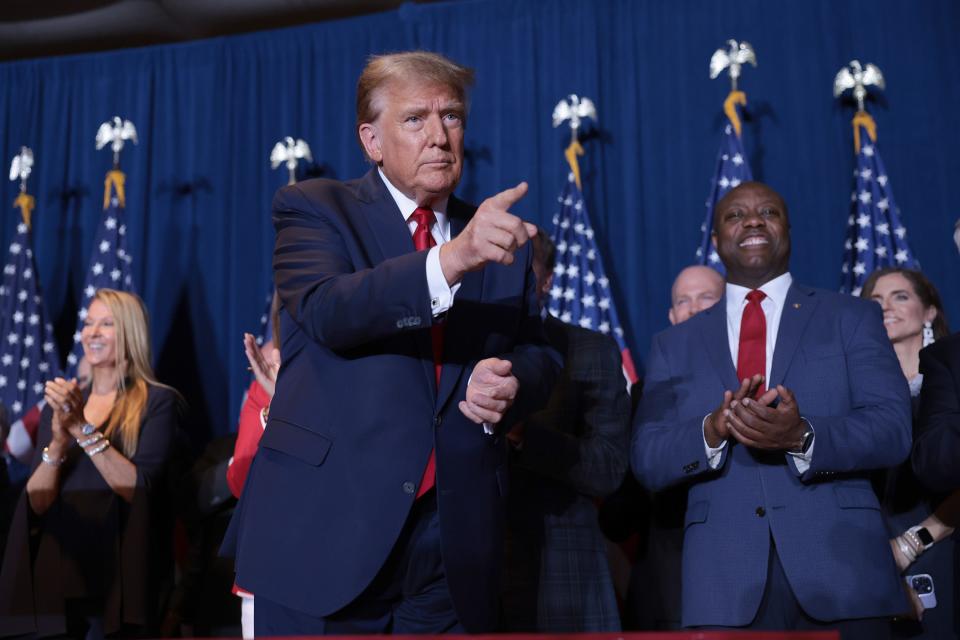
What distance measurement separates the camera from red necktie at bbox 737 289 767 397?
273cm

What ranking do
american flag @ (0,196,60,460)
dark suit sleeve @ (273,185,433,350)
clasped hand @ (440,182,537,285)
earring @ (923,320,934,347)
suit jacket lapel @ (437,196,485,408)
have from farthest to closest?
1. american flag @ (0,196,60,460)
2. earring @ (923,320,934,347)
3. suit jacket lapel @ (437,196,485,408)
4. dark suit sleeve @ (273,185,433,350)
5. clasped hand @ (440,182,537,285)

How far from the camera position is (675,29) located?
5523mm

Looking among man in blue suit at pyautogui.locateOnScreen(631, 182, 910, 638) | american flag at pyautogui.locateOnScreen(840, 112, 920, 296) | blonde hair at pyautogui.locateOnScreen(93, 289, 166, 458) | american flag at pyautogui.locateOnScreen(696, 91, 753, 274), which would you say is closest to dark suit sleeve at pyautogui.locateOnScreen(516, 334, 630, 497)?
man in blue suit at pyautogui.locateOnScreen(631, 182, 910, 638)

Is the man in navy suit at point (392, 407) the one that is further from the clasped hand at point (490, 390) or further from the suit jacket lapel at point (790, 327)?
the suit jacket lapel at point (790, 327)

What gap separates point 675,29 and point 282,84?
2.29m

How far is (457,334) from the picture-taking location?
5.89 ft

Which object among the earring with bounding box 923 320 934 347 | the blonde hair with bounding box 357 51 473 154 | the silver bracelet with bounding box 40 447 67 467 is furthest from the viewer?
the earring with bounding box 923 320 934 347

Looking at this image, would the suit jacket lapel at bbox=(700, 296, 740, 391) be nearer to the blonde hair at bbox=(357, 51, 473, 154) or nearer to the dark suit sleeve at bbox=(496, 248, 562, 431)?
the dark suit sleeve at bbox=(496, 248, 562, 431)

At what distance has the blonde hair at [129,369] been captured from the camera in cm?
376

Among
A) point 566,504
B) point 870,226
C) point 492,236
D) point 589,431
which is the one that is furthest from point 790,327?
point 870,226

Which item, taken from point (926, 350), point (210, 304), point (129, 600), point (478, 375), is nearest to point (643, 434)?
point (926, 350)

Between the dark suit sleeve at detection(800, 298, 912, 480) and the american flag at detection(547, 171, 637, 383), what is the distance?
2.38 metres

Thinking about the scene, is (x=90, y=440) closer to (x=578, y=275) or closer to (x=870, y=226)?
(x=578, y=275)

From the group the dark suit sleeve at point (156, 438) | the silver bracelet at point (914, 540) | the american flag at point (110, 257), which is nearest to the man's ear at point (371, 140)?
the silver bracelet at point (914, 540)
